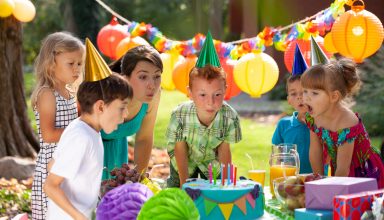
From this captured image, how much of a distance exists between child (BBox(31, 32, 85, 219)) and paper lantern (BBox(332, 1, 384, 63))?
2300mm

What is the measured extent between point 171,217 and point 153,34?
3.89 metres

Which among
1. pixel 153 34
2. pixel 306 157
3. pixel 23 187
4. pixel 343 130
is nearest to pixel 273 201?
pixel 343 130

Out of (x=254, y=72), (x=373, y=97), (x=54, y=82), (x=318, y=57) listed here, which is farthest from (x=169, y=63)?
(x=373, y=97)

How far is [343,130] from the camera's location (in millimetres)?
3246

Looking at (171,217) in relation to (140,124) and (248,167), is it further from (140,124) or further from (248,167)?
(248,167)

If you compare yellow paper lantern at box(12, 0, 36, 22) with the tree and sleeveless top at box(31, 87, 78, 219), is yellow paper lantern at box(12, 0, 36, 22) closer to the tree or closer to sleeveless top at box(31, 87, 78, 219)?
the tree

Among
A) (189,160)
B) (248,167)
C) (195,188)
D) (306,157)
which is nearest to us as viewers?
(195,188)

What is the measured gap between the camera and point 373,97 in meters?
11.1

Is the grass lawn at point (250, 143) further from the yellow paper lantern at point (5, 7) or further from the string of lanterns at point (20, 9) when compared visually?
the yellow paper lantern at point (5, 7)

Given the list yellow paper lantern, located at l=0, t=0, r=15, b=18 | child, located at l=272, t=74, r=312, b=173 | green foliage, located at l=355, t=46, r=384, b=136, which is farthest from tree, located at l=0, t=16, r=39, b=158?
green foliage, located at l=355, t=46, r=384, b=136

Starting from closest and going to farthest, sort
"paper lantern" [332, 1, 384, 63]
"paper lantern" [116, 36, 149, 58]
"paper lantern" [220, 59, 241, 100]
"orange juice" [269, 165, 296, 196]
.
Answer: "orange juice" [269, 165, 296, 196] < "paper lantern" [332, 1, 384, 63] < "paper lantern" [220, 59, 241, 100] < "paper lantern" [116, 36, 149, 58]

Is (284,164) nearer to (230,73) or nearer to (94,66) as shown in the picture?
(94,66)

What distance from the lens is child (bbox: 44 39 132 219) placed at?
2648mm

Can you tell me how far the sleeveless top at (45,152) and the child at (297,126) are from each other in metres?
1.16
